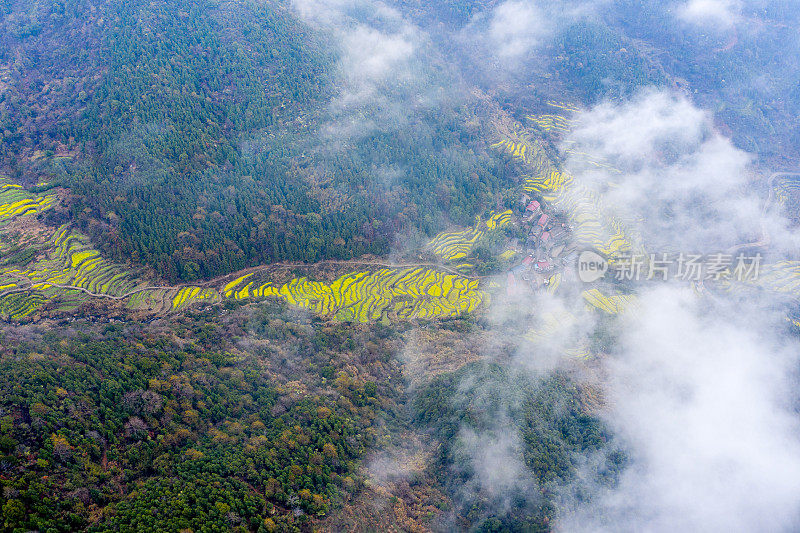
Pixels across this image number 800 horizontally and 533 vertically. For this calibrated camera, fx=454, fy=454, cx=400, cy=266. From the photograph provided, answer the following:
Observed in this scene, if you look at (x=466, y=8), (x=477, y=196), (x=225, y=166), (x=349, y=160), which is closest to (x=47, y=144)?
(x=225, y=166)

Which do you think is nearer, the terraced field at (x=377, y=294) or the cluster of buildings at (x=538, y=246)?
the terraced field at (x=377, y=294)

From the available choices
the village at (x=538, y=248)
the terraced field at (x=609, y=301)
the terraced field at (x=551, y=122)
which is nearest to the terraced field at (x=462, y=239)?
the village at (x=538, y=248)

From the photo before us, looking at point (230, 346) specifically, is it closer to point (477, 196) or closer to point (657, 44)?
point (477, 196)

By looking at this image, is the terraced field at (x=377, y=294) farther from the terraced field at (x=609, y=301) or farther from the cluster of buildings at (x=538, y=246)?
the terraced field at (x=609, y=301)

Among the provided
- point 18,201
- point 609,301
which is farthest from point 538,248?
point 18,201

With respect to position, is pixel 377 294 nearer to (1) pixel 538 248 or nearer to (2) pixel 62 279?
(1) pixel 538 248

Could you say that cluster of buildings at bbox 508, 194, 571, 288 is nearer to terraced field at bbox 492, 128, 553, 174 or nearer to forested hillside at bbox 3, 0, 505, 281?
forested hillside at bbox 3, 0, 505, 281

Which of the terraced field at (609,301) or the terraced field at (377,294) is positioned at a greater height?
the terraced field at (609,301)
